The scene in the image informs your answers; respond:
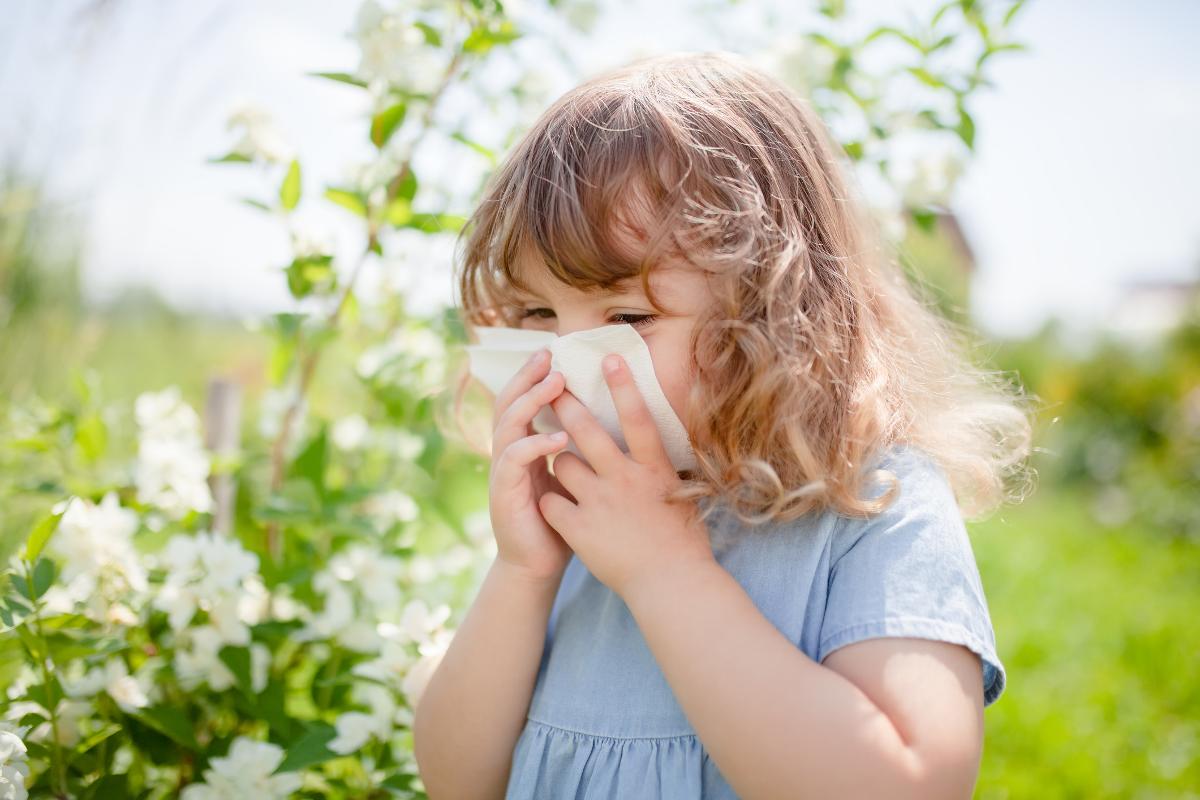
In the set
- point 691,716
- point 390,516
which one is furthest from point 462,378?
point 691,716

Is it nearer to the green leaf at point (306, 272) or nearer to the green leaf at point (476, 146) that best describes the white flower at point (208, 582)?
the green leaf at point (306, 272)

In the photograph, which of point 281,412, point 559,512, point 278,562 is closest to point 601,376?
point 559,512

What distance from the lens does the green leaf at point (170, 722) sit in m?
1.34

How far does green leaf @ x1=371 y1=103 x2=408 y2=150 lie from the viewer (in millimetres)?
1486

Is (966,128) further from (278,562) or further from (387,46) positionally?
(278,562)

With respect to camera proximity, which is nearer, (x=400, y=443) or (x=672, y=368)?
(x=672, y=368)

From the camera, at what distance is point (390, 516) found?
1889mm

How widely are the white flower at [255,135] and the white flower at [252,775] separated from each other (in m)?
1.01

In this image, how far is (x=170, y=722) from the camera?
1.35 meters

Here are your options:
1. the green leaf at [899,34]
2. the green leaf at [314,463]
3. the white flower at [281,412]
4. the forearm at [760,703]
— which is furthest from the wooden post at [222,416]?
the green leaf at [899,34]

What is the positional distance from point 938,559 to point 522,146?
79 cm

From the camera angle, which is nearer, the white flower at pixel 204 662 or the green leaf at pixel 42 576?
the green leaf at pixel 42 576

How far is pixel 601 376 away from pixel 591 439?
0.08 meters

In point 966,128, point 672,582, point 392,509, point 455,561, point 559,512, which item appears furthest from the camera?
point 455,561
